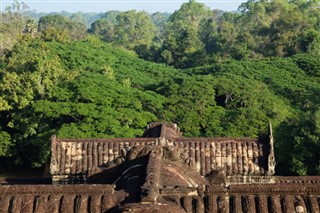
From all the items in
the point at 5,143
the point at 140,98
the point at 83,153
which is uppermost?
the point at 140,98

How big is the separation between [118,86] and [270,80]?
51.1 ft

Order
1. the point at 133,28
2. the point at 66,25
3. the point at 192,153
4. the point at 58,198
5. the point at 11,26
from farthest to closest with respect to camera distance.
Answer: the point at 133,28, the point at 66,25, the point at 11,26, the point at 192,153, the point at 58,198

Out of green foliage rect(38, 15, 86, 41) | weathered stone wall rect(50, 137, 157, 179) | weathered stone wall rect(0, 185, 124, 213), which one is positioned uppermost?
green foliage rect(38, 15, 86, 41)

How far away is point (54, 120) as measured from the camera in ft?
115

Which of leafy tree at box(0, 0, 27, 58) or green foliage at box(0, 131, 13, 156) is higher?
leafy tree at box(0, 0, 27, 58)

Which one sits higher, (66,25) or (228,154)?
(66,25)

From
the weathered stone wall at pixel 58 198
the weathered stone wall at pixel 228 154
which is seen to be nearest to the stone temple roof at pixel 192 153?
the weathered stone wall at pixel 228 154

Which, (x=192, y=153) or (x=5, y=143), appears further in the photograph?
(x=5, y=143)

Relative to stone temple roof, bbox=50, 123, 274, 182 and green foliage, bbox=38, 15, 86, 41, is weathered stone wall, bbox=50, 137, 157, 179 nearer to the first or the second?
stone temple roof, bbox=50, 123, 274, 182

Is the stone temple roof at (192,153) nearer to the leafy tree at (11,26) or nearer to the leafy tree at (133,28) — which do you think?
the leafy tree at (11,26)

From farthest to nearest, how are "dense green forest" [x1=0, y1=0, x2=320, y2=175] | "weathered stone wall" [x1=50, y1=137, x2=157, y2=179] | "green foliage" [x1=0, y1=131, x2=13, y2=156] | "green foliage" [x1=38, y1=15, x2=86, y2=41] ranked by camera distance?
"green foliage" [x1=38, y1=15, x2=86, y2=41], "green foliage" [x1=0, y1=131, x2=13, y2=156], "dense green forest" [x1=0, y1=0, x2=320, y2=175], "weathered stone wall" [x1=50, y1=137, x2=157, y2=179]

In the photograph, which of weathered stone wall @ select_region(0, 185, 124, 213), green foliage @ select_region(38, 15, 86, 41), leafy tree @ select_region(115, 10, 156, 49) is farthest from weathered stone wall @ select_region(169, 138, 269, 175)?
leafy tree @ select_region(115, 10, 156, 49)

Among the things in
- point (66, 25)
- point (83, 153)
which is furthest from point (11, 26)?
point (83, 153)

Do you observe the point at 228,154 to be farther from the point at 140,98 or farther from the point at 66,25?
the point at 66,25
